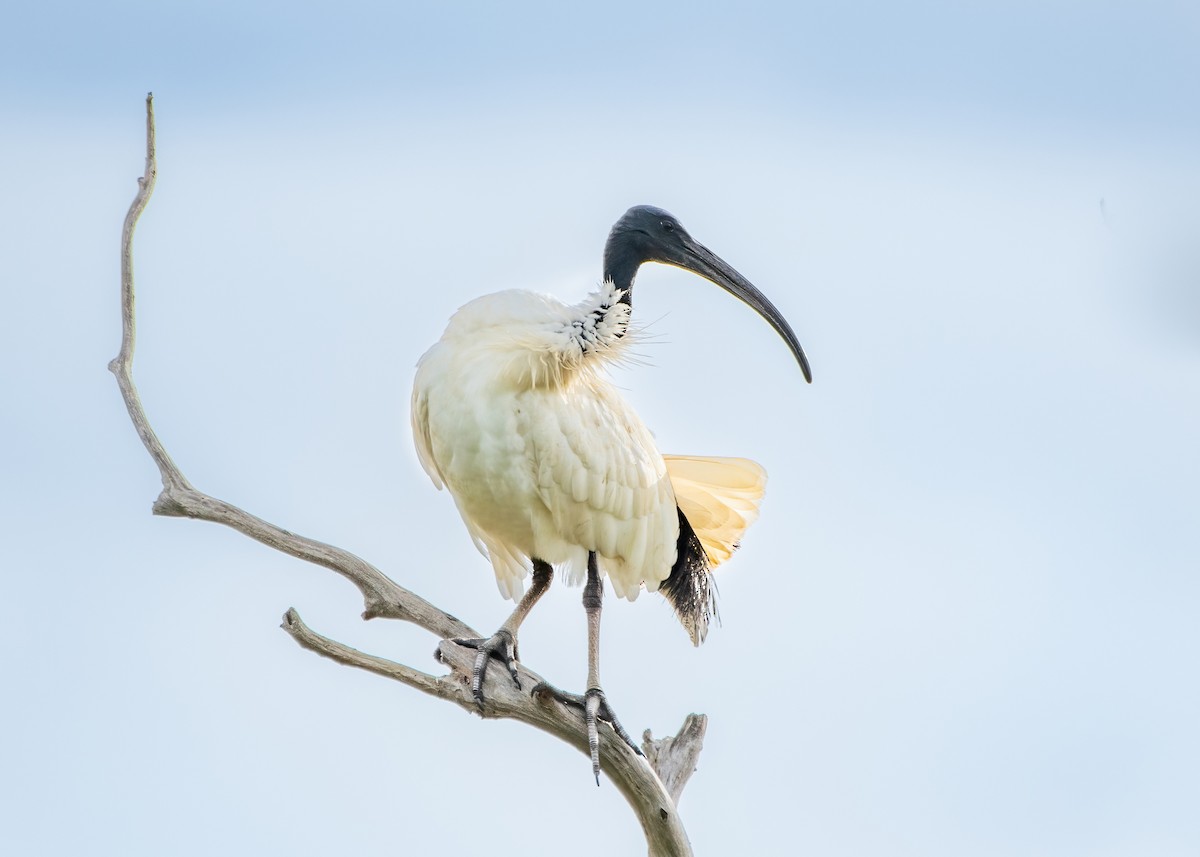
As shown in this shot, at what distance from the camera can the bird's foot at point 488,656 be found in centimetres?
632

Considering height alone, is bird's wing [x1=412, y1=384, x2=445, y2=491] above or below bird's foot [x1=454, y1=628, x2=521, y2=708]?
above

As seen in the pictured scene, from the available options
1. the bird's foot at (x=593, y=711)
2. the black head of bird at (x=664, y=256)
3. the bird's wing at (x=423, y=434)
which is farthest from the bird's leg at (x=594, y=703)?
the black head of bird at (x=664, y=256)

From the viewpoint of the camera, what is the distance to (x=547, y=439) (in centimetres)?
664

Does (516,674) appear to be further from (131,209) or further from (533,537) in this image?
(131,209)

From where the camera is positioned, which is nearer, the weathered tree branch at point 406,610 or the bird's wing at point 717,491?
the weathered tree branch at point 406,610

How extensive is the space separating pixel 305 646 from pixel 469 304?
183cm

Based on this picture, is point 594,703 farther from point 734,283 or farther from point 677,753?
point 734,283

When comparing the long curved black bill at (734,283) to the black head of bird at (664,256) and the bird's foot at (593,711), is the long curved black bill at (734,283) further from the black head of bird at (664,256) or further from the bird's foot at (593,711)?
the bird's foot at (593,711)

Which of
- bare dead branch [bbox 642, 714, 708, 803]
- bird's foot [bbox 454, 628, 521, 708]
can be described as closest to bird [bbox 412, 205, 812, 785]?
bird's foot [bbox 454, 628, 521, 708]

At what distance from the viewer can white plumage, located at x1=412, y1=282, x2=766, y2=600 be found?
21.6 feet

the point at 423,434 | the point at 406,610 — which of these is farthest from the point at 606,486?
the point at 406,610

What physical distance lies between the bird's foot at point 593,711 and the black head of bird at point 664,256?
2026 mm

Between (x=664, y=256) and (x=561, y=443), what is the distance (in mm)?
1403

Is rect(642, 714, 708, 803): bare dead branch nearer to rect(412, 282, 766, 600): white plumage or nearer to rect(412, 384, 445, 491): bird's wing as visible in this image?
rect(412, 282, 766, 600): white plumage
